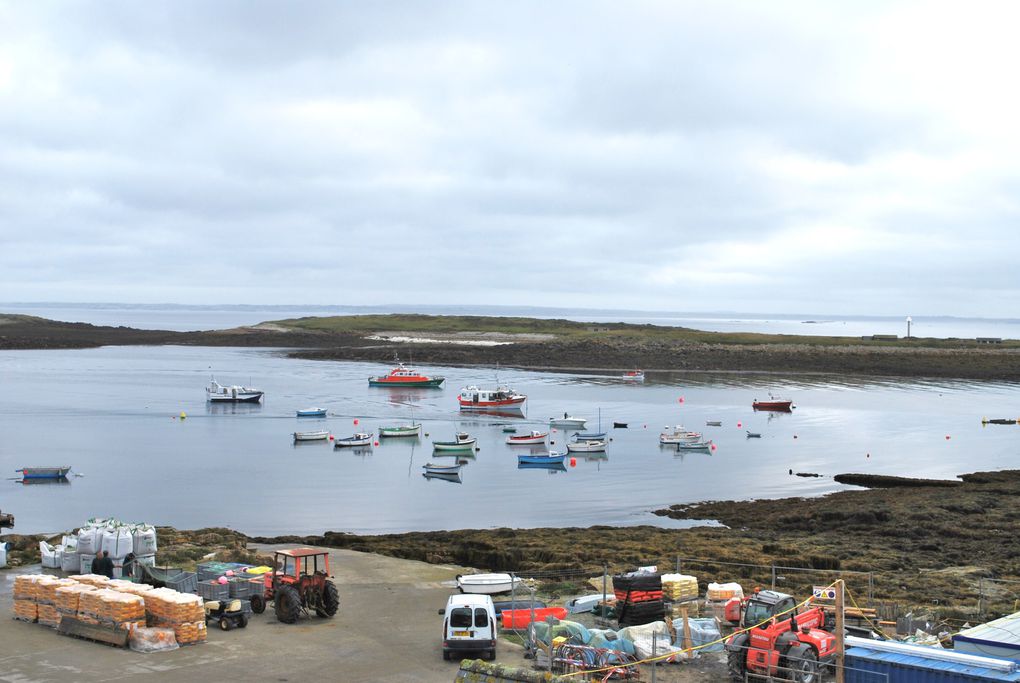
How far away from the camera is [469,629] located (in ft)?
61.9

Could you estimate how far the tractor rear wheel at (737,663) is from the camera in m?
17.2

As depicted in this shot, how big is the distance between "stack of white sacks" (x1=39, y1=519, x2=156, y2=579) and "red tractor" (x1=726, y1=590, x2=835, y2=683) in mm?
14831

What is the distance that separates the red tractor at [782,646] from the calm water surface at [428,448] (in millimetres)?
25796

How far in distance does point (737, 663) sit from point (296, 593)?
32.1ft

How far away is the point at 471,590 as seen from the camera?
78.8 ft

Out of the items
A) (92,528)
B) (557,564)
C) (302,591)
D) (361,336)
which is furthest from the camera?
(361,336)

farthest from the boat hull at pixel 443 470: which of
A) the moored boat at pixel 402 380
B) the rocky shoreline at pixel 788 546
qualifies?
the moored boat at pixel 402 380

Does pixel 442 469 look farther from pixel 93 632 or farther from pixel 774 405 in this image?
pixel 774 405

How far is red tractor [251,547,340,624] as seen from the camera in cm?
2150

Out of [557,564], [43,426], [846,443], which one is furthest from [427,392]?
[557,564]

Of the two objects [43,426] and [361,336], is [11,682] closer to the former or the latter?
[43,426]

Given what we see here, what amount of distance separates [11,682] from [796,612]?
1415 cm

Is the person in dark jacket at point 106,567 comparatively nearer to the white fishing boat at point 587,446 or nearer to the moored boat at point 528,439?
the white fishing boat at point 587,446

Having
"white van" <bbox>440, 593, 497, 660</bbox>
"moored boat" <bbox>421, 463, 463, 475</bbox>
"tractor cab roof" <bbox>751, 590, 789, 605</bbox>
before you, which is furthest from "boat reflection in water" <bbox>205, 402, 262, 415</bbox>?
"tractor cab roof" <bbox>751, 590, 789, 605</bbox>
